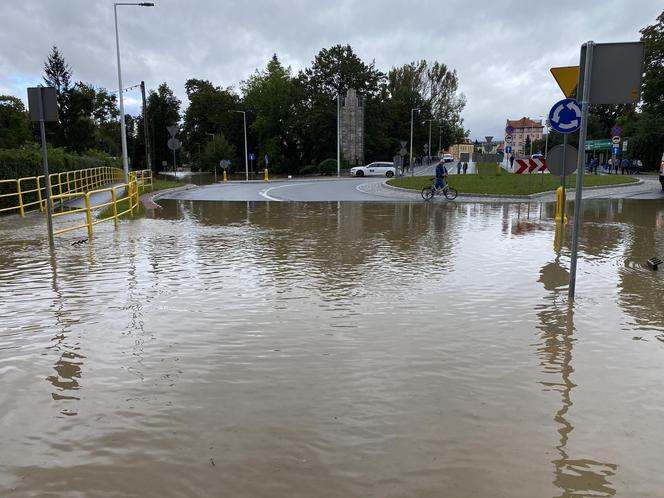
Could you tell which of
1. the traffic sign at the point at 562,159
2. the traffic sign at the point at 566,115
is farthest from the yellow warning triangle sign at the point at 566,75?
the traffic sign at the point at 562,159

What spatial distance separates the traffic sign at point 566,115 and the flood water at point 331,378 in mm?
2311

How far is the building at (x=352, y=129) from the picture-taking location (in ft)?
253

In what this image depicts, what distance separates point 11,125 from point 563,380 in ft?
260

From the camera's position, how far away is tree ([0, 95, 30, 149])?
65.6 meters

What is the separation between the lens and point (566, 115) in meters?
9.47

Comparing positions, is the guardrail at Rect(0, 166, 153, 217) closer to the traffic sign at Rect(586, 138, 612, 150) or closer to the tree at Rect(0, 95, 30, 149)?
the tree at Rect(0, 95, 30, 149)

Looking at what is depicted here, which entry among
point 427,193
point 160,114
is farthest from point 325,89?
point 427,193

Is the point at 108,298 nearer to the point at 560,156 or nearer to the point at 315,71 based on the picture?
the point at 560,156

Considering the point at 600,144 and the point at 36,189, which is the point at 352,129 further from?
the point at 36,189

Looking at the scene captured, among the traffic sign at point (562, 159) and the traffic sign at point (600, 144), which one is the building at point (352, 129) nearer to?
the traffic sign at point (600, 144)

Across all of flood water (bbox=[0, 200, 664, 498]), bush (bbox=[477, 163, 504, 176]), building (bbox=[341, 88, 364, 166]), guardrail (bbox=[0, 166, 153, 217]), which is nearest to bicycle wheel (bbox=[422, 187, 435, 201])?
guardrail (bbox=[0, 166, 153, 217])

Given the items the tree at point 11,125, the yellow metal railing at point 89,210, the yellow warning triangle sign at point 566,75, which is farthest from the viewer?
the tree at point 11,125

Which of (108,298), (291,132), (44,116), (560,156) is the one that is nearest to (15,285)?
(108,298)

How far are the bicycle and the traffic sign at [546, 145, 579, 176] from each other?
461 inches
